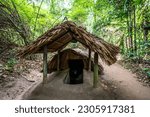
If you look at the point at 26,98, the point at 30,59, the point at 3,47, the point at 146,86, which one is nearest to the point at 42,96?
the point at 26,98

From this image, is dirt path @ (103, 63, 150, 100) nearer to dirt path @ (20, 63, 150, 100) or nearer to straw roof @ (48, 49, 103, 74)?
dirt path @ (20, 63, 150, 100)

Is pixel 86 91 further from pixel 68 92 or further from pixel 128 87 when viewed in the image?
pixel 128 87

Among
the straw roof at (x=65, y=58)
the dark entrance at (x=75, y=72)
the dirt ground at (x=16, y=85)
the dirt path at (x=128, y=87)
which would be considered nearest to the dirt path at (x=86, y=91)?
the dirt path at (x=128, y=87)

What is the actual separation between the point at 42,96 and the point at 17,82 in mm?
1936

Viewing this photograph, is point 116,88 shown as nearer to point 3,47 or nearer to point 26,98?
point 26,98

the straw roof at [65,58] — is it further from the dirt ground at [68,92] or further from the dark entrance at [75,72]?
the dirt ground at [68,92]

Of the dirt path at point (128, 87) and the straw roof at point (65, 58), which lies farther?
the straw roof at point (65, 58)

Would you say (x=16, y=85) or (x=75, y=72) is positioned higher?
(x=75, y=72)

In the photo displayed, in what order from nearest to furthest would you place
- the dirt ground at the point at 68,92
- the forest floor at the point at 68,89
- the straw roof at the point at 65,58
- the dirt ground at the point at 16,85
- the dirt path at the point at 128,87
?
the dirt ground at the point at 68,92 → the forest floor at the point at 68,89 → the dirt path at the point at 128,87 → the dirt ground at the point at 16,85 → the straw roof at the point at 65,58

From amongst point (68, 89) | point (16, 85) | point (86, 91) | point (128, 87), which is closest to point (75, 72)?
point (68, 89)

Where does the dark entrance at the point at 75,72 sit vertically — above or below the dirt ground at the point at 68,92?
above

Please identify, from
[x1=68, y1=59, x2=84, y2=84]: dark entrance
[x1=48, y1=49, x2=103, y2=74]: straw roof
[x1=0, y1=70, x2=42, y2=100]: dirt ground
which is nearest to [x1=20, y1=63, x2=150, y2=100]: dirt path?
[x1=68, y1=59, x2=84, y2=84]: dark entrance

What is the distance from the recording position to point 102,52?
6.51 metres

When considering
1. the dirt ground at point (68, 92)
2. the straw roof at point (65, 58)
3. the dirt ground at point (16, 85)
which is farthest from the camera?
the straw roof at point (65, 58)
